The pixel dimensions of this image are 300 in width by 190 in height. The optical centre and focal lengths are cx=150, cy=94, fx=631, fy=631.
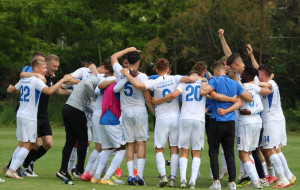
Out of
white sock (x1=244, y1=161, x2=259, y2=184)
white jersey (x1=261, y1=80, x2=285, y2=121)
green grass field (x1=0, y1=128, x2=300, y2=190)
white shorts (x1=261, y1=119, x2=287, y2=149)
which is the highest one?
white jersey (x1=261, y1=80, x2=285, y2=121)

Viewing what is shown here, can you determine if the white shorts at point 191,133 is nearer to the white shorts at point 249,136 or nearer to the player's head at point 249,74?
the white shorts at point 249,136

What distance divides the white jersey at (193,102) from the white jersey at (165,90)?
0.27 metres

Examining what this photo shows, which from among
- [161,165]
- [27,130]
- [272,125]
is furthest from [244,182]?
[27,130]

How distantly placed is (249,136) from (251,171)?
701 mm

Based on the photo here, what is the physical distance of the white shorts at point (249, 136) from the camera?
12.0m

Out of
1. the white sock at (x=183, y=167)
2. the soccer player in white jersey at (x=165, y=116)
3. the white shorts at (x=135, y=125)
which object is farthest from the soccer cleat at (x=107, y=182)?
the white sock at (x=183, y=167)

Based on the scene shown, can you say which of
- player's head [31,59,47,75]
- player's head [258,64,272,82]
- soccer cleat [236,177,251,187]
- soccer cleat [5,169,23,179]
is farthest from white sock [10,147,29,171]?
player's head [258,64,272,82]

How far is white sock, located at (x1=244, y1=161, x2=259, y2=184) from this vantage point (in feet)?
38.2

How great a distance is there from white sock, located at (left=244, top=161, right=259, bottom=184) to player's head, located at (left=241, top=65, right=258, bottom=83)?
1657mm

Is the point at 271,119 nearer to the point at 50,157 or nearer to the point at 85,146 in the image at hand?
the point at 85,146

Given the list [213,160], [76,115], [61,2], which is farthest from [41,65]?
[61,2]

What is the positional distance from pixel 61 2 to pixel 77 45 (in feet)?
12.0

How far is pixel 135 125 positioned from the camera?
12078mm

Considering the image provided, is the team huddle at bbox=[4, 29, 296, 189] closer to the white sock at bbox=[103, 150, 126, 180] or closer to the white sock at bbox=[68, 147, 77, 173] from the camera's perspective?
→ the white sock at bbox=[103, 150, 126, 180]
